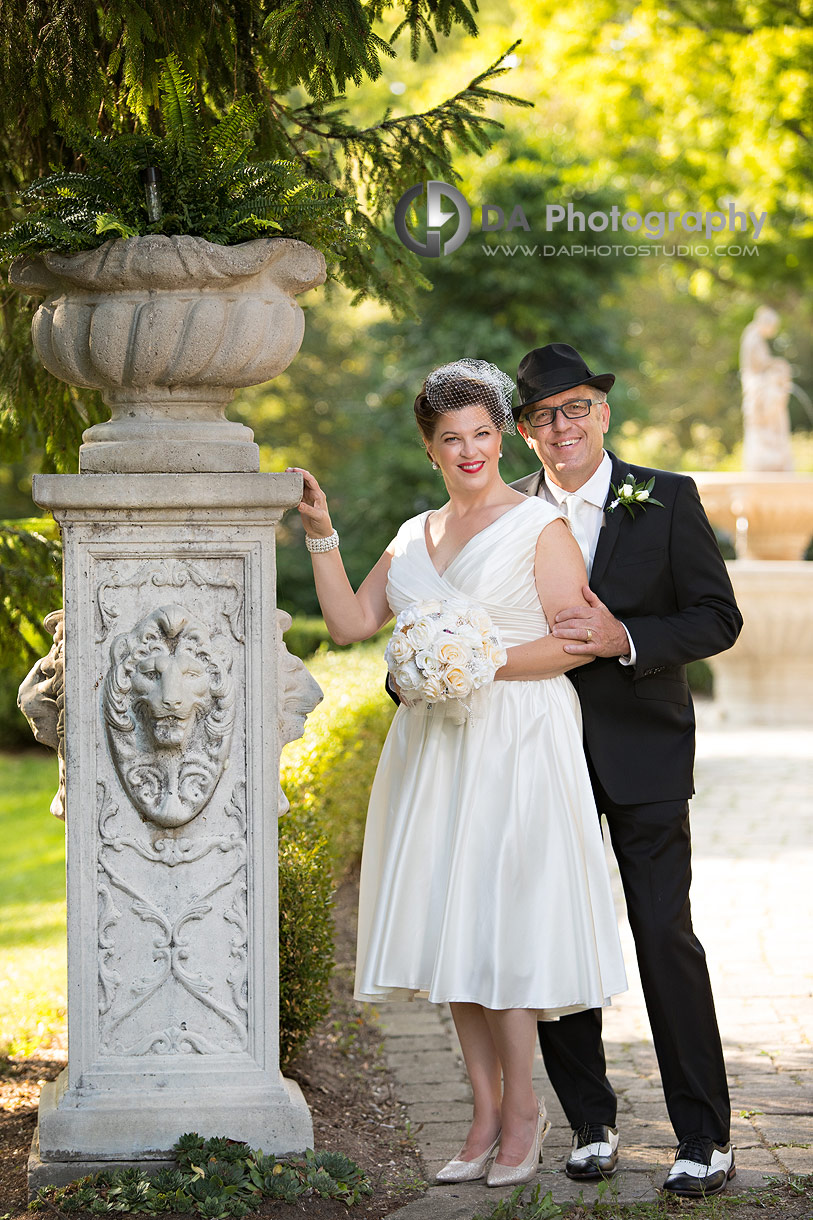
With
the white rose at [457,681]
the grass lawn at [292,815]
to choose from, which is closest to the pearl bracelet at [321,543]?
the white rose at [457,681]

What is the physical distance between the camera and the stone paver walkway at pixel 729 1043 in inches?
140

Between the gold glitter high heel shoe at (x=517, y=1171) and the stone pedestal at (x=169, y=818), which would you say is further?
the gold glitter high heel shoe at (x=517, y=1171)

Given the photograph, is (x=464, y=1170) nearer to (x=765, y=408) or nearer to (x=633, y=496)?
(x=633, y=496)

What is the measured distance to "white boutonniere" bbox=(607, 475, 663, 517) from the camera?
3486 millimetres

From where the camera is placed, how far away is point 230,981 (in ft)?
10.8

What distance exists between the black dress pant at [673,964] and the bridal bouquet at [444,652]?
52cm

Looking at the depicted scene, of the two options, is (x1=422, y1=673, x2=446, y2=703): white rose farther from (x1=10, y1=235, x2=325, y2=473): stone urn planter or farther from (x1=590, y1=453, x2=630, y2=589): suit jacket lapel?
(x1=10, y1=235, x2=325, y2=473): stone urn planter

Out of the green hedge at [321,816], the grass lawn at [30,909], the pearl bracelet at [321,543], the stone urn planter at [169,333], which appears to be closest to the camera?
the stone urn planter at [169,333]

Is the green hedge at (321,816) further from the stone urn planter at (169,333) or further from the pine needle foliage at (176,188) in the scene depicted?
the pine needle foliage at (176,188)

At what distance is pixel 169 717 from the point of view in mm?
3158

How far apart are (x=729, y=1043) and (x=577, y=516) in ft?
7.46

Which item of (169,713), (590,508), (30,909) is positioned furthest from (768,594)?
(169,713)

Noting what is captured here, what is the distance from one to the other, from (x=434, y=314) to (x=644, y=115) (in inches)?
164

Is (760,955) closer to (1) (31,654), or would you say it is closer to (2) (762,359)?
(1) (31,654)
